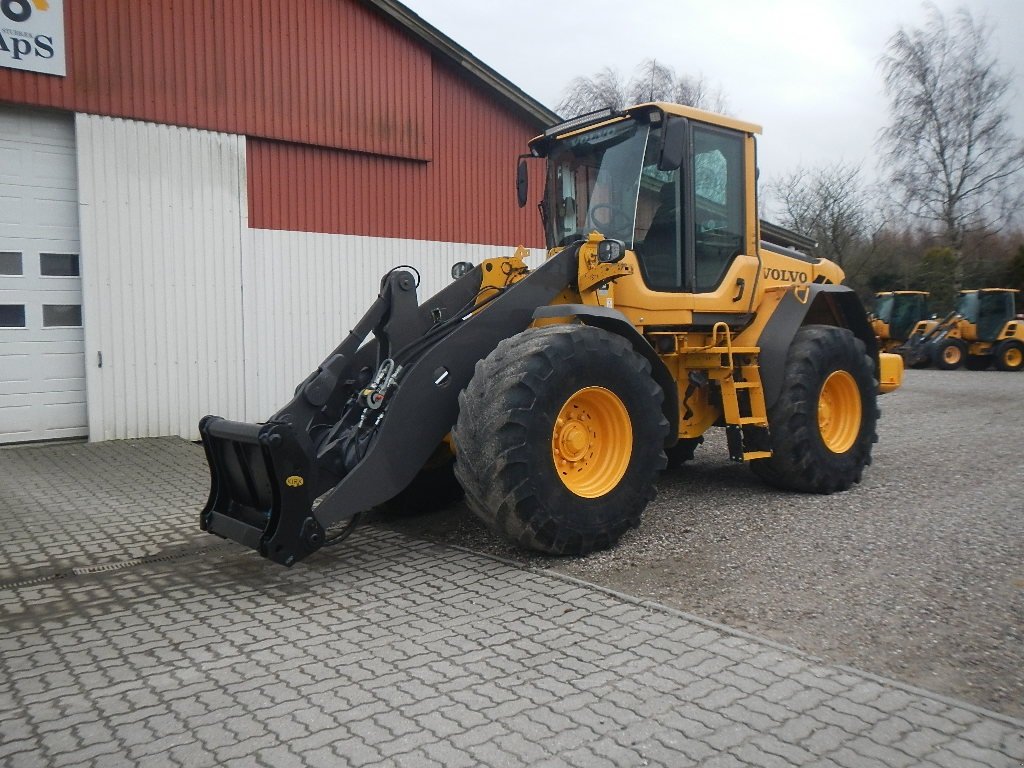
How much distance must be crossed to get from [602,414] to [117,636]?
3.06 meters

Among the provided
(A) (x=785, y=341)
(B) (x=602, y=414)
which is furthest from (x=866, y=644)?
(A) (x=785, y=341)

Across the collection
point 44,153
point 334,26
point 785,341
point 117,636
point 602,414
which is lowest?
point 117,636

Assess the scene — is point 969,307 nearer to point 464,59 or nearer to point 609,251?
point 464,59

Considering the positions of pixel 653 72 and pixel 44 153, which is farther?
pixel 653 72

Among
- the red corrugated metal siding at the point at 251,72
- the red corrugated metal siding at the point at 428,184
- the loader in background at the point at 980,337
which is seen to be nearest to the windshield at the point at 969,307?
the loader in background at the point at 980,337

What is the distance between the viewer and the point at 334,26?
11578 millimetres

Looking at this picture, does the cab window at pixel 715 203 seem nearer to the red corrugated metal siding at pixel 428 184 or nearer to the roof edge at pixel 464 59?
the red corrugated metal siding at pixel 428 184

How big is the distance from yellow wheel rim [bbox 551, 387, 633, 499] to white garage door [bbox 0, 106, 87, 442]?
7.01 metres

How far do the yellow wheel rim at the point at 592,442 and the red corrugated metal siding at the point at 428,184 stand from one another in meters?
6.18

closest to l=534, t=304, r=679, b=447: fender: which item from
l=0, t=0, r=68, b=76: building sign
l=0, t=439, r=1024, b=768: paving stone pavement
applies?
l=0, t=439, r=1024, b=768: paving stone pavement

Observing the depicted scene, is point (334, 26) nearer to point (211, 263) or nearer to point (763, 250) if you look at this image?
point (211, 263)

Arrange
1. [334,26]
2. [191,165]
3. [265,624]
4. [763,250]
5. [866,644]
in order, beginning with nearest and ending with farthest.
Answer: [866,644]
[265,624]
[763,250]
[191,165]
[334,26]

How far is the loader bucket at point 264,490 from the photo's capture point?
4691 mm

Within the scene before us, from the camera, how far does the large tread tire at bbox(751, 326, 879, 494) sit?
692 centimetres
